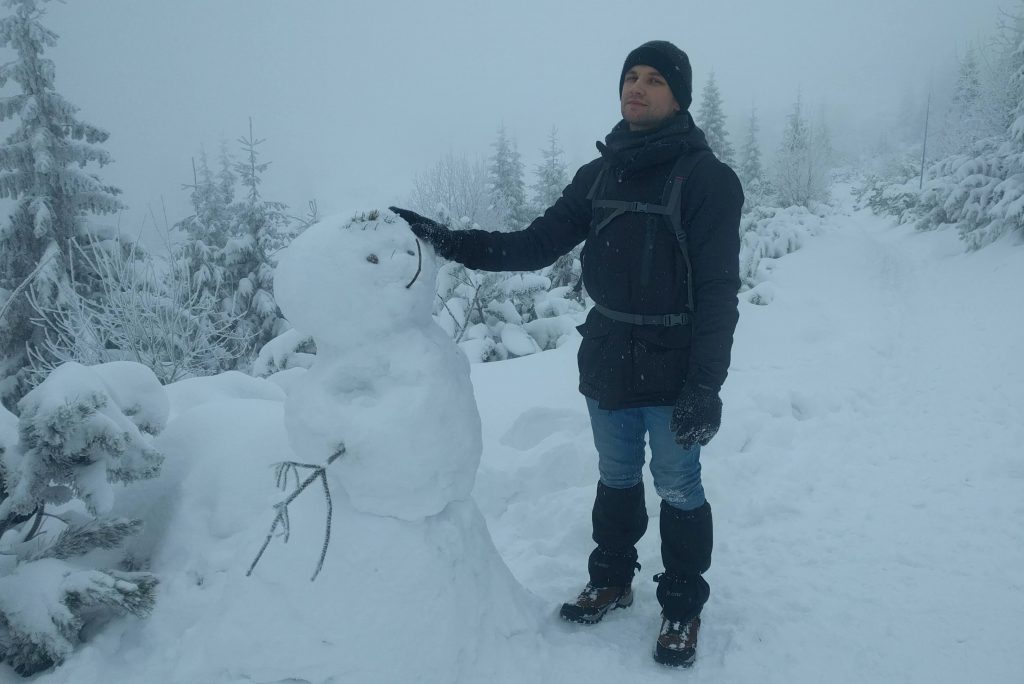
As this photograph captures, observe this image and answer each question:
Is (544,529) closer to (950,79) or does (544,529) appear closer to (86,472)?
(86,472)

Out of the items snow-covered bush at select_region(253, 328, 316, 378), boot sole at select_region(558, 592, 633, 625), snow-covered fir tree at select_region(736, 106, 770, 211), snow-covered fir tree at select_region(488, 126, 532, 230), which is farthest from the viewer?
snow-covered fir tree at select_region(736, 106, 770, 211)

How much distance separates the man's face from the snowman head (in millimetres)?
1052

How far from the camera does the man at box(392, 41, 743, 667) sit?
2.10m

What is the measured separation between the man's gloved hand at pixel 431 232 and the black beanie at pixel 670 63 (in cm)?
100

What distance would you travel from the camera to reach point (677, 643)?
7.37ft

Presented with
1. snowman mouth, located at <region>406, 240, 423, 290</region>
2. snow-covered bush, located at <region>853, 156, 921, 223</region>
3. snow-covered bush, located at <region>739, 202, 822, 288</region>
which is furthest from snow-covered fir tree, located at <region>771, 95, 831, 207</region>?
snowman mouth, located at <region>406, 240, 423, 290</region>

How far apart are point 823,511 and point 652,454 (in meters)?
1.66

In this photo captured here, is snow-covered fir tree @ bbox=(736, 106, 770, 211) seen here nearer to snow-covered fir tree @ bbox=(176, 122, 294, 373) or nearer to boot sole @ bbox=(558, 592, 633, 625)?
snow-covered fir tree @ bbox=(176, 122, 294, 373)

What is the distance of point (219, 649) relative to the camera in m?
1.80

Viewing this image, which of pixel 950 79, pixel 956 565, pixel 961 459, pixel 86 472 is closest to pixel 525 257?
pixel 86 472

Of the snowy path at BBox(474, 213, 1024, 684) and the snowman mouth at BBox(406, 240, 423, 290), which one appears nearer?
the snowman mouth at BBox(406, 240, 423, 290)

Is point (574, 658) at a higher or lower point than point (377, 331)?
lower

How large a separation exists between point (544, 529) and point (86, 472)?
7.10 ft

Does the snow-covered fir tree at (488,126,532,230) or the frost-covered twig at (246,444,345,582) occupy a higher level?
the frost-covered twig at (246,444,345,582)
